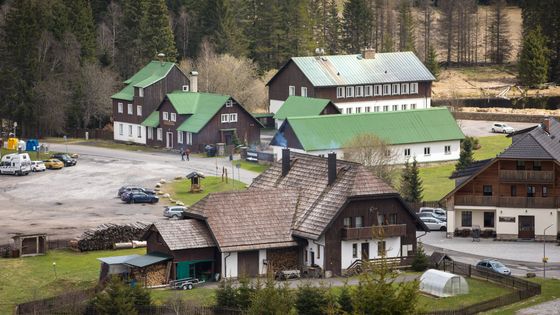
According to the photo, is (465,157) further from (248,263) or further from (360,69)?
(248,263)

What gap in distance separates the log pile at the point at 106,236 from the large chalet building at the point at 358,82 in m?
48.7

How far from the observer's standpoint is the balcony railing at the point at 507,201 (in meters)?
78.0

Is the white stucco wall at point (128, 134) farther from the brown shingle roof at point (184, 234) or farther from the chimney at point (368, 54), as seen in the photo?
the brown shingle roof at point (184, 234)

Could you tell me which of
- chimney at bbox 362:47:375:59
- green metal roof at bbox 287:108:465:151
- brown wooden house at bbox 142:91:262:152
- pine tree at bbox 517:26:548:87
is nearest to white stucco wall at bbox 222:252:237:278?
green metal roof at bbox 287:108:465:151

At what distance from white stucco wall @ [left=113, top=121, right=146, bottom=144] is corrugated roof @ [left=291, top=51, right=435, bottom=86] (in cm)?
1530

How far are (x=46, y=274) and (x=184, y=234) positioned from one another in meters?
6.97

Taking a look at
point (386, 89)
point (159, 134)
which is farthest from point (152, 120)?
point (386, 89)

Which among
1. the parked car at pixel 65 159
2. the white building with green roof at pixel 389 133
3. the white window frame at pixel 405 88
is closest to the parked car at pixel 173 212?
A: the white building with green roof at pixel 389 133

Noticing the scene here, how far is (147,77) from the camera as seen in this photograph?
121562 mm

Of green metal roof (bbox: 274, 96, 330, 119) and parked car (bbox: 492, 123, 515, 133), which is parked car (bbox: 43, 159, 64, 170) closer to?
green metal roof (bbox: 274, 96, 330, 119)

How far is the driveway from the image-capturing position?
271 ft

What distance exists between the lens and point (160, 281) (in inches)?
2611

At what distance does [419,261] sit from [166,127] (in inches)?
1945

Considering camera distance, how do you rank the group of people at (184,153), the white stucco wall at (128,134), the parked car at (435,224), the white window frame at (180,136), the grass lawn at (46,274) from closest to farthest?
the grass lawn at (46,274) → the parked car at (435,224) → the group of people at (184,153) → the white window frame at (180,136) → the white stucco wall at (128,134)
